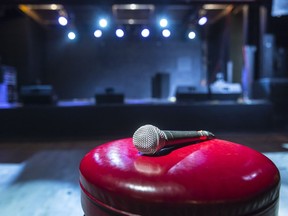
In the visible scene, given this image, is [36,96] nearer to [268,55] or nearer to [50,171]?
[50,171]

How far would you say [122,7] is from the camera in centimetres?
639

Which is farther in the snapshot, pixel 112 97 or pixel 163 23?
pixel 163 23

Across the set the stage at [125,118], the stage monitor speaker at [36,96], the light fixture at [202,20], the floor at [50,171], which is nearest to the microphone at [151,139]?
the floor at [50,171]

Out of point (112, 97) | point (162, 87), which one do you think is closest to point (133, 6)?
point (162, 87)

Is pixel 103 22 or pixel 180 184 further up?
pixel 103 22

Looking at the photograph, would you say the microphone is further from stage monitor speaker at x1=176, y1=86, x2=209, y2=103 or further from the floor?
stage monitor speaker at x1=176, y1=86, x2=209, y2=103

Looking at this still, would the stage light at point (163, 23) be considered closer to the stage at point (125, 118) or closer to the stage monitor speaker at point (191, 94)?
the stage monitor speaker at point (191, 94)

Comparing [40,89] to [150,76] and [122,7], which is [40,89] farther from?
[150,76]

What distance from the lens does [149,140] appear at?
1073 mm

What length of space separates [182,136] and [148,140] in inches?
10.7

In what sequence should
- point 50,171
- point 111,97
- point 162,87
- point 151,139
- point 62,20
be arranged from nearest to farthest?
point 151,139 → point 50,171 → point 111,97 → point 62,20 → point 162,87

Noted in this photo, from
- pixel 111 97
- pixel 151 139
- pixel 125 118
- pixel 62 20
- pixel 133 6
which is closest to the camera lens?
pixel 151 139

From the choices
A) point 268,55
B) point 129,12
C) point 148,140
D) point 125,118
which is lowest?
point 125,118

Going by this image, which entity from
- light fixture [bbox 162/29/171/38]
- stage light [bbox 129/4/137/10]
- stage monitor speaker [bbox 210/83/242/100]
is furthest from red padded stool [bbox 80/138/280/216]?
stage light [bbox 129/4/137/10]
